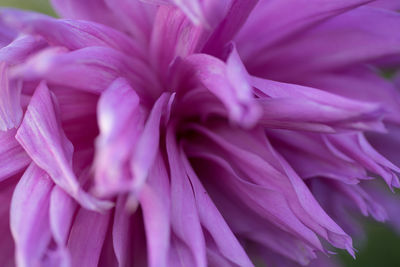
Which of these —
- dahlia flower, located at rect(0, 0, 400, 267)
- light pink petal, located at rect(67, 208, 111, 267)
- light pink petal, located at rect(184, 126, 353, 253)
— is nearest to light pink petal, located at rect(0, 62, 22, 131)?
dahlia flower, located at rect(0, 0, 400, 267)

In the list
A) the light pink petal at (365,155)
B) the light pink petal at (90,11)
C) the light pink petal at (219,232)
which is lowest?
the light pink petal at (219,232)

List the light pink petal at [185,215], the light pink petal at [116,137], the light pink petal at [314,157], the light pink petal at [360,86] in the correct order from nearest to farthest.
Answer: the light pink petal at [116,137] → the light pink petal at [185,215] → the light pink petal at [314,157] → the light pink petal at [360,86]

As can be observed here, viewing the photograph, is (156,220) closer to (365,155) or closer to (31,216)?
(31,216)

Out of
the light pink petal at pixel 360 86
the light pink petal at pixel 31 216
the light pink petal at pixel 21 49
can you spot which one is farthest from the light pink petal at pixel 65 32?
the light pink petal at pixel 360 86

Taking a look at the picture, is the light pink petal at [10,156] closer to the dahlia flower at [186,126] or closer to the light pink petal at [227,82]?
the dahlia flower at [186,126]

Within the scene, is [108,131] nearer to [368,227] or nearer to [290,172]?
[290,172]

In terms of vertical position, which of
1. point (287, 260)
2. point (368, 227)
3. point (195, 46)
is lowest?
point (368, 227)

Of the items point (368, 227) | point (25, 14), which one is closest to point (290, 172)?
point (25, 14)
